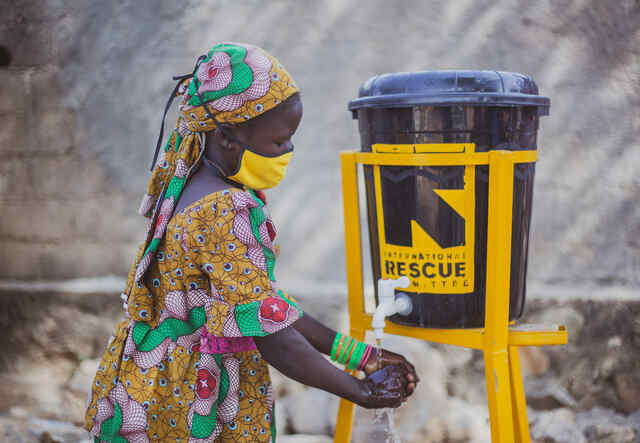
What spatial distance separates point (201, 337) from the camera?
66.2 inches

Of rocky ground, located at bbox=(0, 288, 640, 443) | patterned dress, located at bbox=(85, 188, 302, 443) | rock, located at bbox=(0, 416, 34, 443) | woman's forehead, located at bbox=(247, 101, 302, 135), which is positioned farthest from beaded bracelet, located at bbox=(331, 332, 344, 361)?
rock, located at bbox=(0, 416, 34, 443)

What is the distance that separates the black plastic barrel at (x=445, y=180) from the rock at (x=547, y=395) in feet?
3.86

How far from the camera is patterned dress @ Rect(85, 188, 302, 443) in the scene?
1551mm

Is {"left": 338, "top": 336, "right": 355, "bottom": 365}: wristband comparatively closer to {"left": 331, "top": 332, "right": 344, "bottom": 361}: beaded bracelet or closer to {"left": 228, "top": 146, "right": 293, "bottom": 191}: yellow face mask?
{"left": 331, "top": 332, "right": 344, "bottom": 361}: beaded bracelet

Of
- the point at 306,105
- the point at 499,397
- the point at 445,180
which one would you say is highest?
the point at 306,105

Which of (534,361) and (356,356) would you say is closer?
(356,356)

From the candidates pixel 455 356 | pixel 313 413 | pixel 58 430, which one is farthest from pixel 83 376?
pixel 455 356

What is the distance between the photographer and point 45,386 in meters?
3.41

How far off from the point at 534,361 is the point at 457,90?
5.52ft

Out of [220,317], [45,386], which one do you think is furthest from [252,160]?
[45,386]

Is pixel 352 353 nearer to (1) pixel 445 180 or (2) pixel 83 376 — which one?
(1) pixel 445 180

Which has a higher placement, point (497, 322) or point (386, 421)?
point (497, 322)

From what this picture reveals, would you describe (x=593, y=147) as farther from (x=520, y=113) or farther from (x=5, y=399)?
(x=5, y=399)

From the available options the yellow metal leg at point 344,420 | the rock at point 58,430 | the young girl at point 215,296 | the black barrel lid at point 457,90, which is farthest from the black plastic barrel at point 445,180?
the rock at point 58,430
